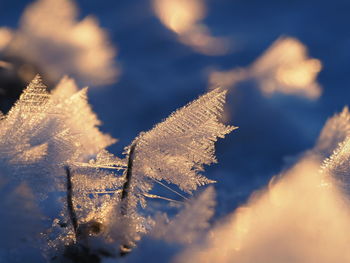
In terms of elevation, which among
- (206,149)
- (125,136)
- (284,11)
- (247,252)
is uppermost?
(284,11)

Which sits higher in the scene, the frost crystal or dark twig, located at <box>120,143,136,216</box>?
the frost crystal

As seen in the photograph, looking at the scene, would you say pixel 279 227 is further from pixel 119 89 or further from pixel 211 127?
pixel 119 89

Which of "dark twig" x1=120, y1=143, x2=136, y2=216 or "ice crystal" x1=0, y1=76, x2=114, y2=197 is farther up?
"ice crystal" x1=0, y1=76, x2=114, y2=197

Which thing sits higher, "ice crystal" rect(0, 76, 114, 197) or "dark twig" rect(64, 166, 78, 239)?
"ice crystal" rect(0, 76, 114, 197)

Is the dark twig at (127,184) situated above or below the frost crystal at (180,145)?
below

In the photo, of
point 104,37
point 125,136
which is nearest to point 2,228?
point 125,136

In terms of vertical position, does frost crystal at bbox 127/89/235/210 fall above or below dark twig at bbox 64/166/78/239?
above

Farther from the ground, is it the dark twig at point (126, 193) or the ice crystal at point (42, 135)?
the ice crystal at point (42, 135)

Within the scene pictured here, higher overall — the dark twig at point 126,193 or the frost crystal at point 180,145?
the frost crystal at point 180,145
